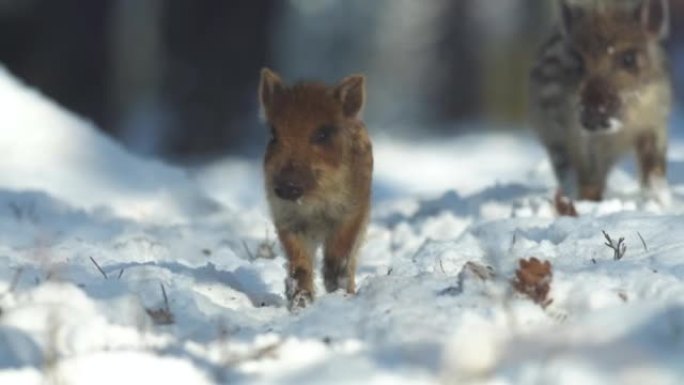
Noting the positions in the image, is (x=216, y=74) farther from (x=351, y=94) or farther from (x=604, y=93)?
(x=351, y=94)

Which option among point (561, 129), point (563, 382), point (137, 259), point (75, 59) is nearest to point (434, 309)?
point (563, 382)

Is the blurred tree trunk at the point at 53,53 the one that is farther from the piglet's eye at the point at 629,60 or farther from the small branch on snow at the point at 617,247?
the small branch on snow at the point at 617,247

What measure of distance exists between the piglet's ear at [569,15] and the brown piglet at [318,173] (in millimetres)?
4170

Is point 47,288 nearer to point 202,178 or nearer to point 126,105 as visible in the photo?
point 202,178

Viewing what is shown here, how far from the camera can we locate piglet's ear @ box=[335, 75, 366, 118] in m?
A: 8.06

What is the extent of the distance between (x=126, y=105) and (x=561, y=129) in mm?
16813

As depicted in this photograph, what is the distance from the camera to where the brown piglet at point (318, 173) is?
781cm

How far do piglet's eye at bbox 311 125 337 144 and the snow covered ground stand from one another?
0.69m

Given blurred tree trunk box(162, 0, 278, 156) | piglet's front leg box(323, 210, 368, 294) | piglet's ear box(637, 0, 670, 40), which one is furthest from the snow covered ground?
blurred tree trunk box(162, 0, 278, 156)

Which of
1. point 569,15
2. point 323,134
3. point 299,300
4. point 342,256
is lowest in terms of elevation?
point 299,300

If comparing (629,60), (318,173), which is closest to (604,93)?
(629,60)

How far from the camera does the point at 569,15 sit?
40.0ft

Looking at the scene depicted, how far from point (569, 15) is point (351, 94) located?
441cm

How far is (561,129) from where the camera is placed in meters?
12.6
